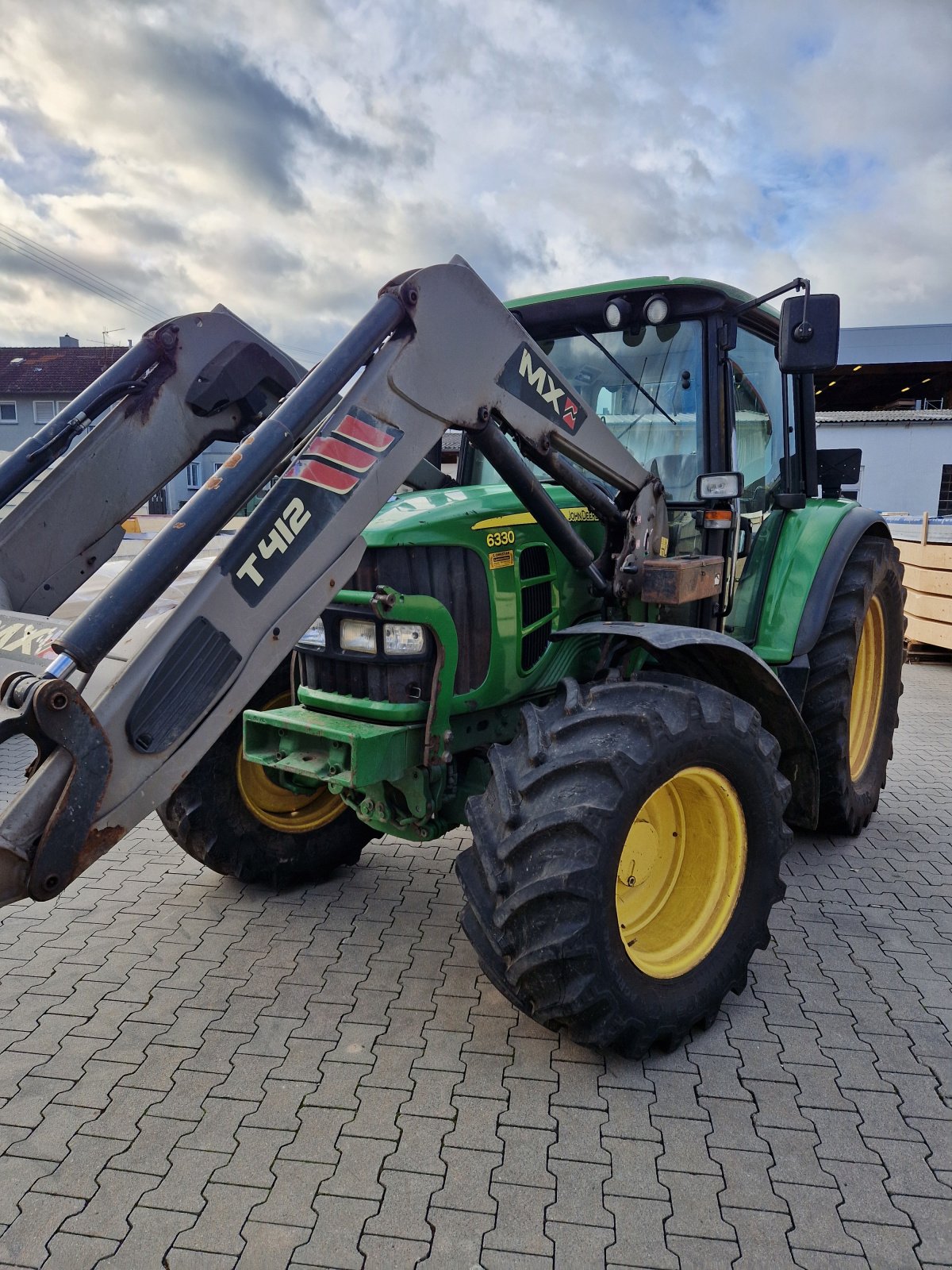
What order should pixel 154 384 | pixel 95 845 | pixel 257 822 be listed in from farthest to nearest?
pixel 257 822 < pixel 154 384 < pixel 95 845

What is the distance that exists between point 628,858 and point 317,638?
130 cm

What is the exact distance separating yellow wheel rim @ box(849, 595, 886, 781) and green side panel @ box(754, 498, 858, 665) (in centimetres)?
78

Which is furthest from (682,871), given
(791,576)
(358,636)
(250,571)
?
(250,571)

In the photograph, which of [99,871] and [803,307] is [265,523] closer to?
[803,307]

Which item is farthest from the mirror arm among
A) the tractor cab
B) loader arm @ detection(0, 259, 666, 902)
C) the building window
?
the building window

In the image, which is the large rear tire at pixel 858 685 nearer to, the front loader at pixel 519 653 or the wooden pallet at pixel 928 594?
the front loader at pixel 519 653

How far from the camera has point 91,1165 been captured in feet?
7.61

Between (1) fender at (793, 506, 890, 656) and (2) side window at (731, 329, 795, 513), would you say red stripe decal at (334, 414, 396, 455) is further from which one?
(1) fender at (793, 506, 890, 656)

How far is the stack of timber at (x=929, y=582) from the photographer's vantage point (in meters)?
9.09

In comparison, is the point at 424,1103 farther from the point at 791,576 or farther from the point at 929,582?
the point at 929,582

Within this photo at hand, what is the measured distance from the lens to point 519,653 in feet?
10.4

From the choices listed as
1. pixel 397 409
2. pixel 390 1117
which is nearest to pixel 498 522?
pixel 397 409

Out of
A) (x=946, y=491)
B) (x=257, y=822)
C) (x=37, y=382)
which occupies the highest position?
(x=37, y=382)

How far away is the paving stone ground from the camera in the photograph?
2098 millimetres
